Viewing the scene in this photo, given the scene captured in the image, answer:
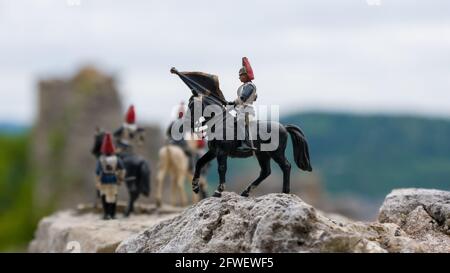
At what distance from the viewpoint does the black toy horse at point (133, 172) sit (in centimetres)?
1611

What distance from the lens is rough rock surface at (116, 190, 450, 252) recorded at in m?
9.06

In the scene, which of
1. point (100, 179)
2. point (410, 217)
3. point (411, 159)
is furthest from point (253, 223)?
point (411, 159)

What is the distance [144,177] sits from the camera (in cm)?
1655

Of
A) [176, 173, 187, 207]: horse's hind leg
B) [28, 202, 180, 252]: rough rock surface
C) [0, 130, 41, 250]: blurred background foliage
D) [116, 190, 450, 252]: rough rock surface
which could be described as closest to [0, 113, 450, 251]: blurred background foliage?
[0, 130, 41, 250]: blurred background foliage

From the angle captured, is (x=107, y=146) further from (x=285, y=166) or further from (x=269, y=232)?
(x=269, y=232)

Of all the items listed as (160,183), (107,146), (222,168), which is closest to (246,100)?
(222,168)

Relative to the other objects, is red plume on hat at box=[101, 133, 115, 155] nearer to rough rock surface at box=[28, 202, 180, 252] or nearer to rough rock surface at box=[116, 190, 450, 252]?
rough rock surface at box=[28, 202, 180, 252]

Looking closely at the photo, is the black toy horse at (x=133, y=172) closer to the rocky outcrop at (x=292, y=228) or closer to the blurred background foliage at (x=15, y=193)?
the rocky outcrop at (x=292, y=228)

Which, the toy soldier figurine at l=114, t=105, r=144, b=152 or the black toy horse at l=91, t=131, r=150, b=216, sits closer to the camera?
the black toy horse at l=91, t=131, r=150, b=216

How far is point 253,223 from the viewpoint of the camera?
9492 mm

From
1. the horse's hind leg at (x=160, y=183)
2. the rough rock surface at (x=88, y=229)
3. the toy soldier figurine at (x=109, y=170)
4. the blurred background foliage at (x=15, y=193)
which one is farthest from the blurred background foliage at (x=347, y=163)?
the toy soldier figurine at (x=109, y=170)

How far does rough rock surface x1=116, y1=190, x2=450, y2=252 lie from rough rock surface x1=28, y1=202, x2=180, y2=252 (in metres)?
2.72

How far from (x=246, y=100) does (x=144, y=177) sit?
5990mm
